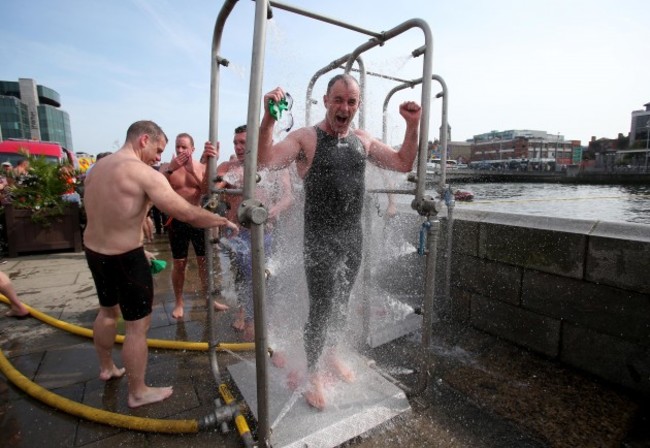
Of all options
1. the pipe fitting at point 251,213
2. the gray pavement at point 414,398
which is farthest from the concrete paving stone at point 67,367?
the pipe fitting at point 251,213

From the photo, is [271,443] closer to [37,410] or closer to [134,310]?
[134,310]

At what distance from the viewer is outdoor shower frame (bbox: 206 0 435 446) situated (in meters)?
1.57

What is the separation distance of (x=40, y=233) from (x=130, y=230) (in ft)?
21.3

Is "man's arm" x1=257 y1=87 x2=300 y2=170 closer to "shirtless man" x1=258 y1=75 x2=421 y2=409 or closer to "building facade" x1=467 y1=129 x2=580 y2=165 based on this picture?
"shirtless man" x1=258 y1=75 x2=421 y2=409

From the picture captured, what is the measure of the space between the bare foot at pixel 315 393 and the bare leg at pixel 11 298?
12.0ft

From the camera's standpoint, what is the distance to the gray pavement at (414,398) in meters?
2.05

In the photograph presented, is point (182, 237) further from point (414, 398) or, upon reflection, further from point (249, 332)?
point (414, 398)

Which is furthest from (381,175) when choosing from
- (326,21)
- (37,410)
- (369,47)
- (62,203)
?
(62,203)

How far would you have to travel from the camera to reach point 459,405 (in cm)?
234

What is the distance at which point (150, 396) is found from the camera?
241 centimetres

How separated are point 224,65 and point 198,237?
2124 millimetres

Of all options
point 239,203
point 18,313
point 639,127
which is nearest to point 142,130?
point 239,203

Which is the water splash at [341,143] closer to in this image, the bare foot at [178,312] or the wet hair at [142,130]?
the wet hair at [142,130]

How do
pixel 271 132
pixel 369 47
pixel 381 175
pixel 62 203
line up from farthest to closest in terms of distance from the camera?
1. pixel 62 203
2. pixel 381 175
3. pixel 369 47
4. pixel 271 132
